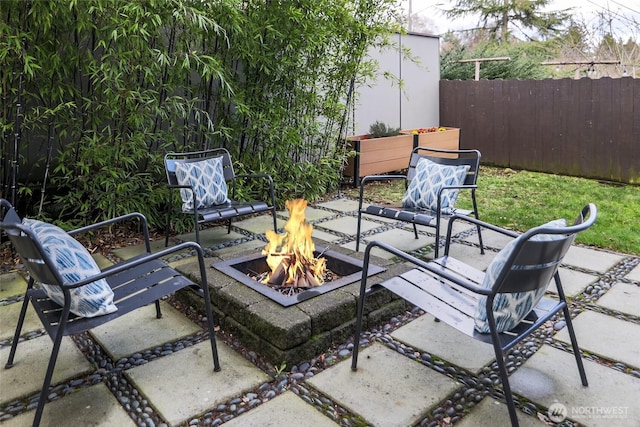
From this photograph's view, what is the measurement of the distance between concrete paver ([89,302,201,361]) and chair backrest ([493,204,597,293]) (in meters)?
1.48

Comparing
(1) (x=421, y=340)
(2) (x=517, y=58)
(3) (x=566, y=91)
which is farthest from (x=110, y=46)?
(2) (x=517, y=58)

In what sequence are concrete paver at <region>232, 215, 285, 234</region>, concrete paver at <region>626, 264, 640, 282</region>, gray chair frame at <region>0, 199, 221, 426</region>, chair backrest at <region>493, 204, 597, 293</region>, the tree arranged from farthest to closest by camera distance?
1. the tree
2. concrete paver at <region>232, 215, 285, 234</region>
3. concrete paver at <region>626, 264, 640, 282</region>
4. gray chair frame at <region>0, 199, 221, 426</region>
5. chair backrest at <region>493, 204, 597, 293</region>

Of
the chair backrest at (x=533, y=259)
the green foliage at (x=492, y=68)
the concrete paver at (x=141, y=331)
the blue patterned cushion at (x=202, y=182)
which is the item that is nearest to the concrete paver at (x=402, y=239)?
the blue patterned cushion at (x=202, y=182)

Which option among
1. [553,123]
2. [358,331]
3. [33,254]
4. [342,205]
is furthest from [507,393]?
[553,123]

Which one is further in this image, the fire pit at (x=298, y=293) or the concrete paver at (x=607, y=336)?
the fire pit at (x=298, y=293)

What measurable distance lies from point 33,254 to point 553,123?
22.0ft

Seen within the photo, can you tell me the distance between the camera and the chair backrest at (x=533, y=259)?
1380mm

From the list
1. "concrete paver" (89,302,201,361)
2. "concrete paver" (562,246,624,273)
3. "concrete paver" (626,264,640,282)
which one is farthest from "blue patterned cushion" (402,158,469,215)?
"concrete paver" (89,302,201,361)

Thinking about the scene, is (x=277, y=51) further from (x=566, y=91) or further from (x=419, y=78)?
(x=566, y=91)

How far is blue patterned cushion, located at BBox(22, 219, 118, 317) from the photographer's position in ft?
5.24

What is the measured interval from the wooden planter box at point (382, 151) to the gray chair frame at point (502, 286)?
12.2ft

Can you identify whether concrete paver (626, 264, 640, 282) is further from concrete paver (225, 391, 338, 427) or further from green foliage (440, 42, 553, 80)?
green foliage (440, 42, 553, 80)

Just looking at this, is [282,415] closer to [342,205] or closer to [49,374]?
[49,374]

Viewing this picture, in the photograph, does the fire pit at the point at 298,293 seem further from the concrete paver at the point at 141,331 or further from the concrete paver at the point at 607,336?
the concrete paver at the point at 607,336
